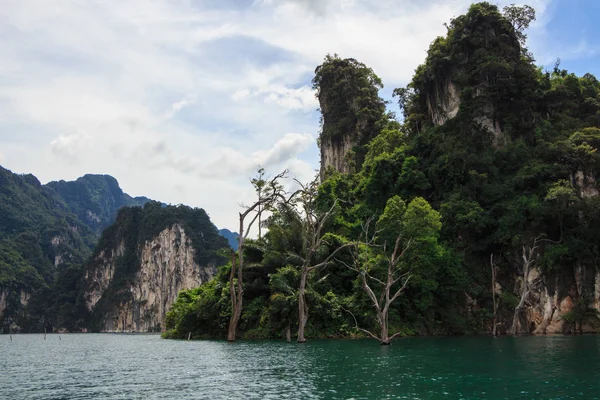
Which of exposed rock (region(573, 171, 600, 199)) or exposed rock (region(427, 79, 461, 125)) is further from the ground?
exposed rock (region(427, 79, 461, 125))

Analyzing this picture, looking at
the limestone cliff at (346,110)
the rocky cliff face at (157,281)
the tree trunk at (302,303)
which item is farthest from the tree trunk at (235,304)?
the rocky cliff face at (157,281)

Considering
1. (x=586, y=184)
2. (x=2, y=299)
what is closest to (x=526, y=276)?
(x=586, y=184)

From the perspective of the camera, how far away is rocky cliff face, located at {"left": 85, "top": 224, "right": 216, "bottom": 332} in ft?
460

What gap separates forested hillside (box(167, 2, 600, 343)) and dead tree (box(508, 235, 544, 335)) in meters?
0.17

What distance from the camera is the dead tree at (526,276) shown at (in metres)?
38.4

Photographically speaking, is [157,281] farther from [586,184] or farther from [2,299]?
[586,184]

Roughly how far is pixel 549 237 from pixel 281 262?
22.0 meters

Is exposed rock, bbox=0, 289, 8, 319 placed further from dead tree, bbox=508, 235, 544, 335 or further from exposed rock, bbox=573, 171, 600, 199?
exposed rock, bbox=573, 171, 600, 199

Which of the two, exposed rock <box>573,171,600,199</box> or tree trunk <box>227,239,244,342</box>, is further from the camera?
exposed rock <box>573,171,600,199</box>

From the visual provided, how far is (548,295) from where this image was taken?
4053 centimetres


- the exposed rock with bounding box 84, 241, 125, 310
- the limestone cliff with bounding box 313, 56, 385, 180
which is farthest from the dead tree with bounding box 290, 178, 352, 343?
the exposed rock with bounding box 84, 241, 125, 310

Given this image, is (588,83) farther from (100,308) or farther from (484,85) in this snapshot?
(100,308)

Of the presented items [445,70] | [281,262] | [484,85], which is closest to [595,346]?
[281,262]

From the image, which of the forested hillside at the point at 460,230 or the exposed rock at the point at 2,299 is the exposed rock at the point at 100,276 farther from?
the forested hillside at the point at 460,230
